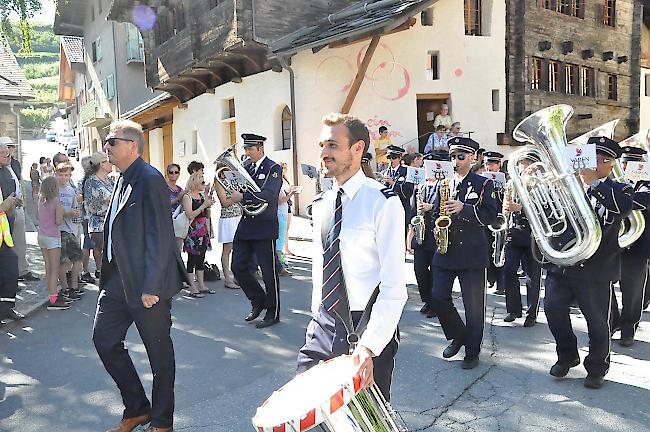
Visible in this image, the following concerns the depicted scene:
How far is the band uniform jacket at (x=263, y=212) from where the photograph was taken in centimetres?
645

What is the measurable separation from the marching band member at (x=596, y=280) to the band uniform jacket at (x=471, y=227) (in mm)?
611

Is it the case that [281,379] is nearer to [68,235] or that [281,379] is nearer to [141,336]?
[141,336]

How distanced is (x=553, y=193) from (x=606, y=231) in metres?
0.61

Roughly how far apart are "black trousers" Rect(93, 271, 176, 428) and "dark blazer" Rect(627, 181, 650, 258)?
12.5ft

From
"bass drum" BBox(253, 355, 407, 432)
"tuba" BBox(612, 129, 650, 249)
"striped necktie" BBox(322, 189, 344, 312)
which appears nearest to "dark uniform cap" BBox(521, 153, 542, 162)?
"tuba" BBox(612, 129, 650, 249)

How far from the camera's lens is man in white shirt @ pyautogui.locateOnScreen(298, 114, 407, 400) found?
264 cm

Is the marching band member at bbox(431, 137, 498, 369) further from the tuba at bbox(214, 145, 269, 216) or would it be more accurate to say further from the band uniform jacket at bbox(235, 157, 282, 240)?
the tuba at bbox(214, 145, 269, 216)

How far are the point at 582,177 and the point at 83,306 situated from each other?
234 inches

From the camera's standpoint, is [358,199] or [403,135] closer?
[358,199]

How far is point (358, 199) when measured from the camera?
2.75m

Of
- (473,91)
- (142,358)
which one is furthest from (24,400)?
(473,91)

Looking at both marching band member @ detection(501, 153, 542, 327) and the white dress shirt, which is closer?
the white dress shirt

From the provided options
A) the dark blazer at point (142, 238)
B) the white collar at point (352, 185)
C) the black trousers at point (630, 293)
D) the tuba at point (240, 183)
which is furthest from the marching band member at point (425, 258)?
the white collar at point (352, 185)

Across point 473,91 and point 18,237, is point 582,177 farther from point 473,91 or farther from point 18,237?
Answer: point 473,91
